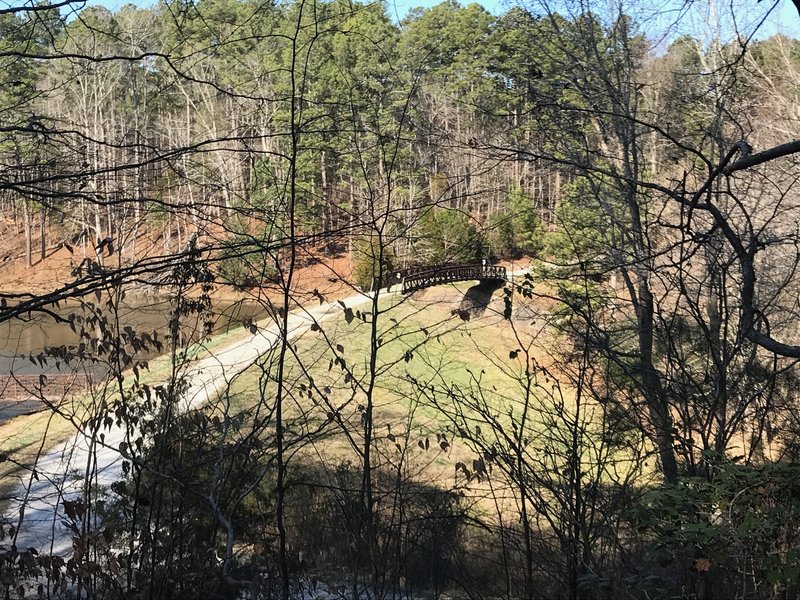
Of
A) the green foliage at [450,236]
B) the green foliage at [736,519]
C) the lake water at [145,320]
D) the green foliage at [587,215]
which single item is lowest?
the green foliage at [736,519]

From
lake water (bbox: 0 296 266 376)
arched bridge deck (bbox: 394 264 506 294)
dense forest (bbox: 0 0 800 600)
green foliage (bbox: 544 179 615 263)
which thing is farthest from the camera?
green foliage (bbox: 544 179 615 263)

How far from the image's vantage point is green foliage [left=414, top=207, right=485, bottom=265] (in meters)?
3.78

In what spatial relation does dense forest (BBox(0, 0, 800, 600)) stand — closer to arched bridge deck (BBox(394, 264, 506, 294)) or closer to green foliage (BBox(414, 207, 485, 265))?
green foliage (BBox(414, 207, 485, 265))

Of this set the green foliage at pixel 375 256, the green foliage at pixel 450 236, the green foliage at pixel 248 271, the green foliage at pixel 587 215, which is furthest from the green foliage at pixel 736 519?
the green foliage at pixel 587 215

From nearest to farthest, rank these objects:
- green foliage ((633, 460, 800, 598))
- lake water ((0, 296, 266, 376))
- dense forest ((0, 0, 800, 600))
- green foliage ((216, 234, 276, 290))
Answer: green foliage ((633, 460, 800, 598))
dense forest ((0, 0, 800, 600))
green foliage ((216, 234, 276, 290))
lake water ((0, 296, 266, 376))

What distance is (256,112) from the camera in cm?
315

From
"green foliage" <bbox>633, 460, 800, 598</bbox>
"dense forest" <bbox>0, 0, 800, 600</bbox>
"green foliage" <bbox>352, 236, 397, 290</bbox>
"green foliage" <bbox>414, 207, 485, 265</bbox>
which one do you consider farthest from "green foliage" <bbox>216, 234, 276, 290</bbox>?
"green foliage" <bbox>633, 460, 800, 598</bbox>

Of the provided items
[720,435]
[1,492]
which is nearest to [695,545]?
[720,435]

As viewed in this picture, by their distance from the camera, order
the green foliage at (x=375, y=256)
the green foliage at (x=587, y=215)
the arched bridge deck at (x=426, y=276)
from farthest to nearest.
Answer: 1. the green foliage at (x=587, y=215)
2. the arched bridge deck at (x=426, y=276)
3. the green foliage at (x=375, y=256)

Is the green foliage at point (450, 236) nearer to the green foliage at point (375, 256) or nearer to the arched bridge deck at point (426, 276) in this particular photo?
the arched bridge deck at point (426, 276)

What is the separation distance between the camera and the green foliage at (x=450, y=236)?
378cm

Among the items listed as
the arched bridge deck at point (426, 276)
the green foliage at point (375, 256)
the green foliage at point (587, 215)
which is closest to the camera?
the green foliage at point (375, 256)

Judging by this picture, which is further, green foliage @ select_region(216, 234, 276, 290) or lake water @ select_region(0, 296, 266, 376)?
lake water @ select_region(0, 296, 266, 376)

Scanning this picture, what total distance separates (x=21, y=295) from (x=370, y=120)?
5.89 ft
